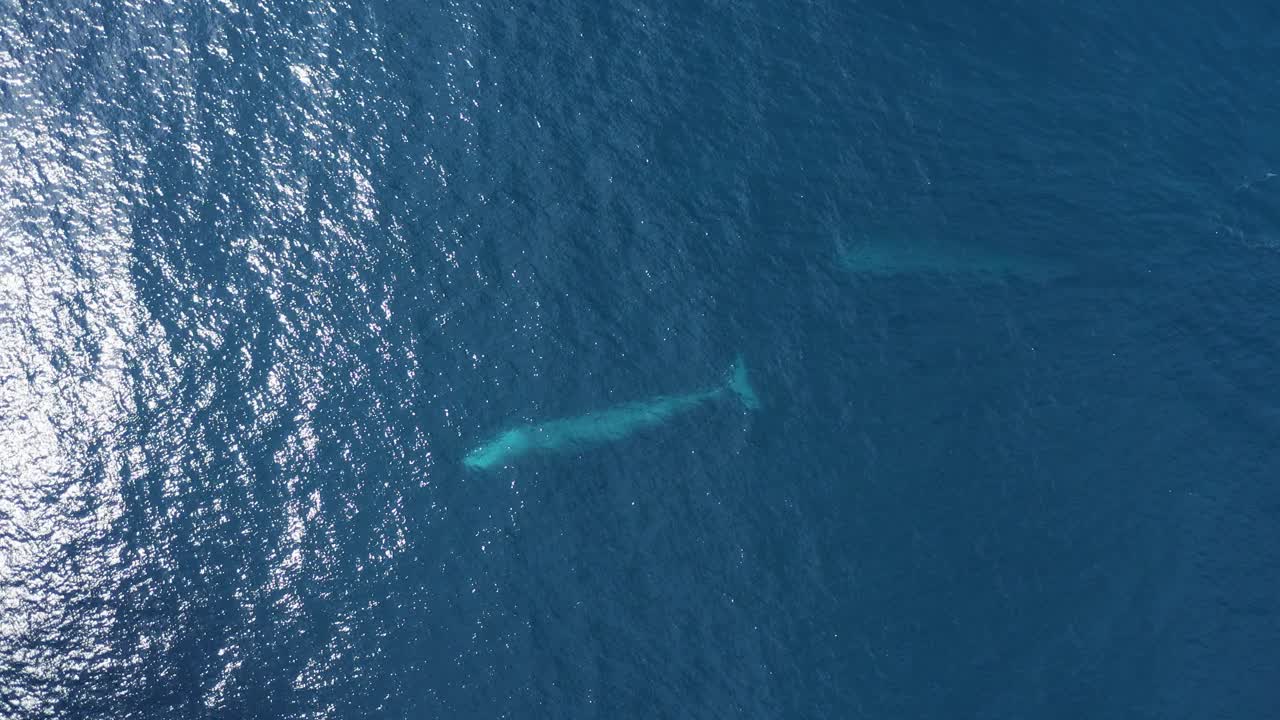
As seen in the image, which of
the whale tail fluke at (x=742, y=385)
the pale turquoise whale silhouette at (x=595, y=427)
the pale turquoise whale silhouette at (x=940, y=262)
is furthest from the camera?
the pale turquoise whale silhouette at (x=940, y=262)

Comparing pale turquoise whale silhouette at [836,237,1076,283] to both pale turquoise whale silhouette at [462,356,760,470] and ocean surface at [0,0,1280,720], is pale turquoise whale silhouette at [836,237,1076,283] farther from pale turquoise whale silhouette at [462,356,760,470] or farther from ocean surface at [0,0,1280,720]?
pale turquoise whale silhouette at [462,356,760,470]

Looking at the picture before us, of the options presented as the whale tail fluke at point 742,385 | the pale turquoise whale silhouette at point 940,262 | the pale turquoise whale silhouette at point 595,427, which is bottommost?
the pale turquoise whale silhouette at point 595,427

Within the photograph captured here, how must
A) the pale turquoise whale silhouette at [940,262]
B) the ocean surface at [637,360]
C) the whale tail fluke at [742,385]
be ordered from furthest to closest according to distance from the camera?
the pale turquoise whale silhouette at [940,262] → the whale tail fluke at [742,385] → the ocean surface at [637,360]

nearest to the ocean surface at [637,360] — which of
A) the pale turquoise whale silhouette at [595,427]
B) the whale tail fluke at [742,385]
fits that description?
the pale turquoise whale silhouette at [595,427]

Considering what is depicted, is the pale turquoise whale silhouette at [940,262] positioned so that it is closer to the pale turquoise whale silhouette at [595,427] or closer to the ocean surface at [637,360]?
the ocean surface at [637,360]

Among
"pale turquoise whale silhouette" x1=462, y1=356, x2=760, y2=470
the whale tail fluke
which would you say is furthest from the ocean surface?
the whale tail fluke

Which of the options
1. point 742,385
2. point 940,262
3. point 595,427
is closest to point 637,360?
point 595,427

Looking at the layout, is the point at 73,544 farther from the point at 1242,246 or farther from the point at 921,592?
the point at 1242,246

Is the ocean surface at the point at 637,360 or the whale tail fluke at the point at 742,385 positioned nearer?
the ocean surface at the point at 637,360

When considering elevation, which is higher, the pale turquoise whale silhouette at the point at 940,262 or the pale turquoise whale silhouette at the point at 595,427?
→ the pale turquoise whale silhouette at the point at 940,262
